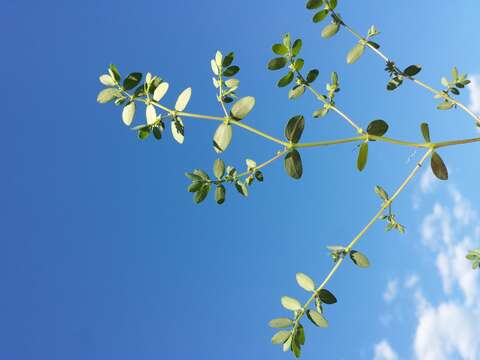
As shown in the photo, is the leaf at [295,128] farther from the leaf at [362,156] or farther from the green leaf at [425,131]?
the green leaf at [425,131]

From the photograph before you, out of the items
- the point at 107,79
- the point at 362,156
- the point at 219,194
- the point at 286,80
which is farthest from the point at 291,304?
the point at 107,79

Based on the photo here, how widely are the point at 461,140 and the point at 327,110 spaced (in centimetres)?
103

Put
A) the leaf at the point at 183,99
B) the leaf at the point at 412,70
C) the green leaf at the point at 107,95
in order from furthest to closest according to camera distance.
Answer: the leaf at the point at 412,70 < the green leaf at the point at 107,95 < the leaf at the point at 183,99

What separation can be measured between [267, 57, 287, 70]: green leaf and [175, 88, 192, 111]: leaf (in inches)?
25.2

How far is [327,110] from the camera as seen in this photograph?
7.30ft

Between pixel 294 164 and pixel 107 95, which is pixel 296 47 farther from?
pixel 107 95

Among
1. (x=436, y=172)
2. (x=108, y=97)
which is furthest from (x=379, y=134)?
(x=108, y=97)

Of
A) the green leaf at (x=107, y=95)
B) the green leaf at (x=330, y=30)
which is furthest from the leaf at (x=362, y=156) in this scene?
the green leaf at (x=107, y=95)

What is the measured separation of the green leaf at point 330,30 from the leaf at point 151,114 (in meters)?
1.00

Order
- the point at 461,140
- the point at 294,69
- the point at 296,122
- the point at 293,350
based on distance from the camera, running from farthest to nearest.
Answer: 1. the point at 294,69
2. the point at 293,350
3. the point at 296,122
4. the point at 461,140

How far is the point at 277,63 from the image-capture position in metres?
2.05

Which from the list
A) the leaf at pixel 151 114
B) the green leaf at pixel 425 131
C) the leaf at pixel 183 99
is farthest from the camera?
the leaf at pixel 151 114

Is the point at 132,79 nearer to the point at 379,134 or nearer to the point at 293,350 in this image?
the point at 379,134

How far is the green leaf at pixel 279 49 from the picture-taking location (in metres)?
2.02
